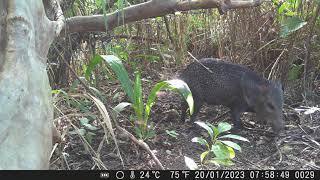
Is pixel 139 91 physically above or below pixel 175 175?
above

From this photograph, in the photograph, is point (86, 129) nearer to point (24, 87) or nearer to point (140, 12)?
point (140, 12)

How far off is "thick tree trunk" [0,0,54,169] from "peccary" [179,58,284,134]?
1767 millimetres

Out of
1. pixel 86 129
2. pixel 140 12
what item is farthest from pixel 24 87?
pixel 140 12

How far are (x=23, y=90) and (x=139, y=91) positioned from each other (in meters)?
Answer: 1.15

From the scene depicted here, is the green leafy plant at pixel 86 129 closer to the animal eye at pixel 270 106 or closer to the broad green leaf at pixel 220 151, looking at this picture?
the broad green leaf at pixel 220 151

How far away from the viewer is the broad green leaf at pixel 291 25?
14.0 ft

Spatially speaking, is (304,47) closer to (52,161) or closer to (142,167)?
(142,167)

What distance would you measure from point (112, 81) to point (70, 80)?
422 millimetres

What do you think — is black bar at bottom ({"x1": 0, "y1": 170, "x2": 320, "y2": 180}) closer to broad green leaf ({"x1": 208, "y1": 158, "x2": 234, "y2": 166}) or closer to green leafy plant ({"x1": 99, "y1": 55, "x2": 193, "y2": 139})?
broad green leaf ({"x1": 208, "y1": 158, "x2": 234, "y2": 166})

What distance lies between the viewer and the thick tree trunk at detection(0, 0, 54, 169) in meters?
2.36

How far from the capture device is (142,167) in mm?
3344

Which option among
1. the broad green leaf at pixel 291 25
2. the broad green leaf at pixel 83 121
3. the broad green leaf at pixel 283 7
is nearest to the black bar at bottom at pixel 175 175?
the broad green leaf at pixel 83 121

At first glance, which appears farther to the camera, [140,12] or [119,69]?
[140,12]

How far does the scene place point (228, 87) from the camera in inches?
174
